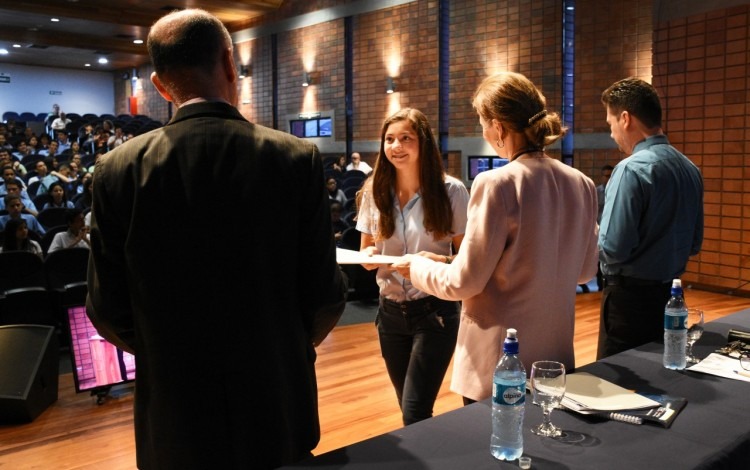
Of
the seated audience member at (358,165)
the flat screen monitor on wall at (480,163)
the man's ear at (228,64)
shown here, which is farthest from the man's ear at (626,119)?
the seated audience member at (358,165)

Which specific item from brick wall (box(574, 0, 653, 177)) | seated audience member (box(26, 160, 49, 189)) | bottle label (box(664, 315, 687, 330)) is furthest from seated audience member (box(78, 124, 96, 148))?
bottle label (box(664, 315, 687, 330))

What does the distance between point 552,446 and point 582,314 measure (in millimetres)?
5321

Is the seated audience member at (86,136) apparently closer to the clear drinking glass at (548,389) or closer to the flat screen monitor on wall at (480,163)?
the flat screen monitor on wall at (480,163)

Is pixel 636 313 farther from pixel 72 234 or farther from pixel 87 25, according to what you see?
pixel 87 25

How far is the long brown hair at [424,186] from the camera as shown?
8.24ft

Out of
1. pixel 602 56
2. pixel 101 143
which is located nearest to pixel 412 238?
pixel 602 56

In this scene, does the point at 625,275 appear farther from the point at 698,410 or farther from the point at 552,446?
the point at 552,446

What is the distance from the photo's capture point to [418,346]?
2414mm

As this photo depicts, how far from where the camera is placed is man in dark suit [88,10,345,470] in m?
1.33

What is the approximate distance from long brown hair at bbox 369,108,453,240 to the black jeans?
28cm

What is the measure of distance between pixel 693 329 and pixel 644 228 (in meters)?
0.52

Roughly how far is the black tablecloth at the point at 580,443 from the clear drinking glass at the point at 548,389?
3cm

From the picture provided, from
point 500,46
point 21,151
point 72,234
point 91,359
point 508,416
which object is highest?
point 500,46

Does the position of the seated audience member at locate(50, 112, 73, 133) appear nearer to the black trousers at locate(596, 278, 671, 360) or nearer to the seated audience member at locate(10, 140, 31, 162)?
the seated audience member at locate(10, 140, 31, 162)
